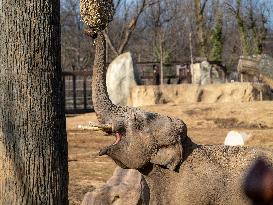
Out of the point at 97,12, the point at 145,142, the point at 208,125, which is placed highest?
the point at 97,12

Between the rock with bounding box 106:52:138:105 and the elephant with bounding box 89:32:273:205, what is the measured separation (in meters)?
16.5

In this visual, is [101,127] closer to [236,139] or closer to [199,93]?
[236,139]

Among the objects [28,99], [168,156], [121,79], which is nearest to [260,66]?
[168,156]

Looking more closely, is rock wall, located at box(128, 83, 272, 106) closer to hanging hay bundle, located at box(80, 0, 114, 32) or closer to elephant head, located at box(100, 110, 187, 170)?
elephant head, located at box(100, 110, 187, 170)

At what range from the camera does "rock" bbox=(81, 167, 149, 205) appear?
4958 mm

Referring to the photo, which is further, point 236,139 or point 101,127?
point 236,139

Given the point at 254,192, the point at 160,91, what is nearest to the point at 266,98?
the point at 160,91

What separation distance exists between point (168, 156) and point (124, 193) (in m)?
1.82

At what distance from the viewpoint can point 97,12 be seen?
300cm

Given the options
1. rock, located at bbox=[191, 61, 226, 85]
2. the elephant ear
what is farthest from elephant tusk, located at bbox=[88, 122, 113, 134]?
rock, located at bbox=[191, 61, 226, 85]

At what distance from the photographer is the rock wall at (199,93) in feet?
58.1

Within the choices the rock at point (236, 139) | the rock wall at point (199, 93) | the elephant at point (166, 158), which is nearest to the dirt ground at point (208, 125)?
the rock at point (236, 139)

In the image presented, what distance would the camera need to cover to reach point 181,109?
518 inches

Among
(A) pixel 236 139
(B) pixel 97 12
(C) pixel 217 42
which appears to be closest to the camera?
(B) pixel 97 12
